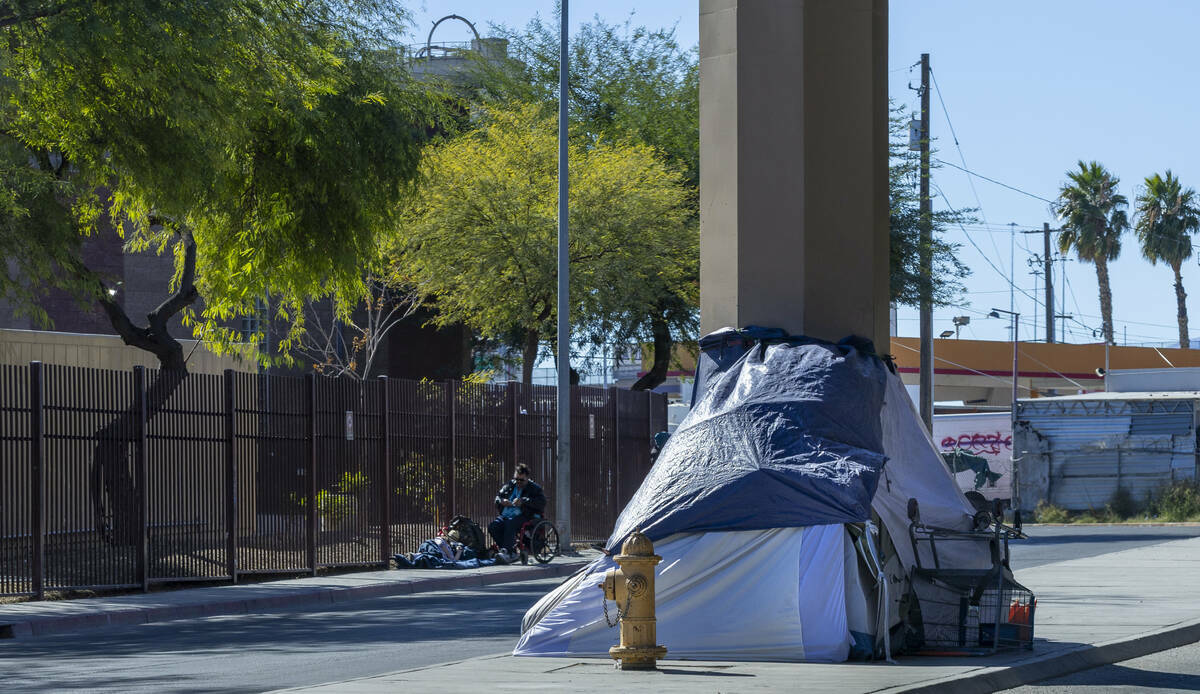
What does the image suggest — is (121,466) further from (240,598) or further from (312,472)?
(312,472)

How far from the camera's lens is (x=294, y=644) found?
1353 centimetres

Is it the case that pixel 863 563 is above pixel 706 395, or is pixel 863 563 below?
below

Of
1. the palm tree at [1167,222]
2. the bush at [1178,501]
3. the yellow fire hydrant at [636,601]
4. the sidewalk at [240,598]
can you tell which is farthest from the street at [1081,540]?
the palm tree at [1167,222]

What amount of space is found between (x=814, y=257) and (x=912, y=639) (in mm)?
3513

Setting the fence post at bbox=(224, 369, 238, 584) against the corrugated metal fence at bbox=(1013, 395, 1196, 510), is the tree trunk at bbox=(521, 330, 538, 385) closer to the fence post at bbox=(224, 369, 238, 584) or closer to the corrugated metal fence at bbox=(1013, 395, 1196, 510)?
the corrugated metal fence at bbox=(1013, 395, 1196, 510)

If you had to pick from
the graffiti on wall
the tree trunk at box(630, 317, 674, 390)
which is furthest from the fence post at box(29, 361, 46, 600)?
the graffiti on wall

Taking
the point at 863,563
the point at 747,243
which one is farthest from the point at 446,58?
the point at 863,563

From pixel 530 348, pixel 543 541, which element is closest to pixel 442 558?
pixel 543 541

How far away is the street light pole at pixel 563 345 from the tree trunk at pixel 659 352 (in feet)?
30.9

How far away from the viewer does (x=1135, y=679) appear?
10.7m

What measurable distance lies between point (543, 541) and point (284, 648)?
37.5 feet

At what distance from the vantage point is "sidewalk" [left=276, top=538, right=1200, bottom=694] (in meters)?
9.42

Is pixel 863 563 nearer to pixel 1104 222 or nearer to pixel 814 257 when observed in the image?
pixel 814 257

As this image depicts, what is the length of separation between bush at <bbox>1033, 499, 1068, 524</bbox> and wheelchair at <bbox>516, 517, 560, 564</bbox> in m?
18.5
